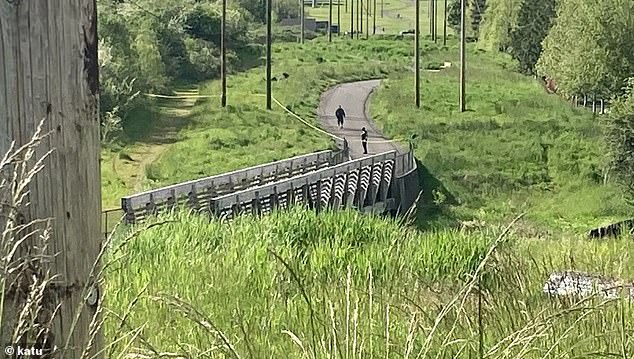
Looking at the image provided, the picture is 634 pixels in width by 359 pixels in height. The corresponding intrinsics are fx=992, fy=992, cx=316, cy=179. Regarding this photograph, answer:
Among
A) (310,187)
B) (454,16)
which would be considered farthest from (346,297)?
(454,16)

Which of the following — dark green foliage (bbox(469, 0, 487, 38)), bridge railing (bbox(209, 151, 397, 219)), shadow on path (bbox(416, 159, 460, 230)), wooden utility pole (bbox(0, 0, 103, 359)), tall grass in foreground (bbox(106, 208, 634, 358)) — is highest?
dark green foliage (bbox(469, 0, 487, 38))

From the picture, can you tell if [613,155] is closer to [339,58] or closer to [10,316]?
[10,316]

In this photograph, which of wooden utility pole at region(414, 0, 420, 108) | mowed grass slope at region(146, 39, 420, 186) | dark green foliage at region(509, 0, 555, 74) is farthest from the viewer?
dark green foliage at region(509, 0, 555, 74)

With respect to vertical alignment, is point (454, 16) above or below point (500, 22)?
above

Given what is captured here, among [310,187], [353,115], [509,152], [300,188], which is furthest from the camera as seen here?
[353,115]

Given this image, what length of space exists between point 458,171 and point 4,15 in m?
30.1

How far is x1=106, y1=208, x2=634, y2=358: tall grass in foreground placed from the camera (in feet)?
8.97

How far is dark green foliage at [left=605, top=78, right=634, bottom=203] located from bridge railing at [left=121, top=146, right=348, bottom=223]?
7822mm

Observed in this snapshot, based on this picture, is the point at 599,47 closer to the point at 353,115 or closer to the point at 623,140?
the point at 623,140

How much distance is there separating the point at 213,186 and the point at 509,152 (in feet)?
55.4

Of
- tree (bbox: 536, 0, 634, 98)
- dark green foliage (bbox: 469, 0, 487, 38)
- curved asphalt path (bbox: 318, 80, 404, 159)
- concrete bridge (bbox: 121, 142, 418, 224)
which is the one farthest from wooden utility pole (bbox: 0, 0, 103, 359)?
dark green foliage (bbox: 469, 0, 487, 38)

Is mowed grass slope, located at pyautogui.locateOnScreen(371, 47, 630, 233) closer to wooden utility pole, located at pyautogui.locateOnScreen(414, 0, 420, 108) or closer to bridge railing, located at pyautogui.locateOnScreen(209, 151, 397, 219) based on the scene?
wooden utility pole, located at pyautogui.locateOnScreen(414, 0, 420, 108)

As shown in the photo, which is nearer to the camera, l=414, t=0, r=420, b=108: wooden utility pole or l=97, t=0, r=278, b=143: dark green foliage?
l=414, t=0, r=420, b=108: wooden utility pole

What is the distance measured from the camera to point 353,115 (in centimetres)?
4203
